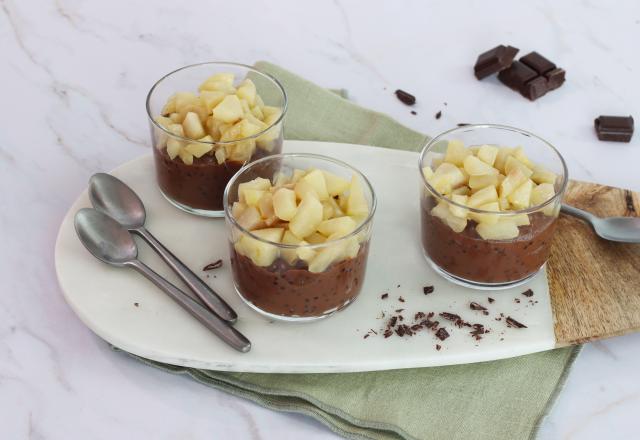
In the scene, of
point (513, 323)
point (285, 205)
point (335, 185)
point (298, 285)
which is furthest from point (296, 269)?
point (513, 323)

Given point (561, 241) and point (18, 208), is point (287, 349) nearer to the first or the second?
point (561, 241)

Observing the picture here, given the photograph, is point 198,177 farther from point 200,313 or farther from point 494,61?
point 494,61

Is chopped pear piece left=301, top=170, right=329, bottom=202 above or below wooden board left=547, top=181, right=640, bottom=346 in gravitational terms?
above

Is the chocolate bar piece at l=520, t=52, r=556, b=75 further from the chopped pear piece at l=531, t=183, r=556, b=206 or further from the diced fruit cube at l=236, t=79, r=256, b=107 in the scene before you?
the diced fruit cube at l=236, t=79, r=256, b=107

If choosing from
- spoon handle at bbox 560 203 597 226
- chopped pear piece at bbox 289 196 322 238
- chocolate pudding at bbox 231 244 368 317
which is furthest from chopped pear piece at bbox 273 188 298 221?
spoon handle at bbox 560 203 597 226

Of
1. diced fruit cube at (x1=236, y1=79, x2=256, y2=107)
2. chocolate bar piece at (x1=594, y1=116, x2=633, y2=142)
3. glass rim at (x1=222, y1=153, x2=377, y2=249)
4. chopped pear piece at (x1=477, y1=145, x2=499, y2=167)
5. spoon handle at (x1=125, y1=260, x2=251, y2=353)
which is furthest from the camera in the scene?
chocolate bar piece at (x1=594, y1=116, x2=633, y2=142)

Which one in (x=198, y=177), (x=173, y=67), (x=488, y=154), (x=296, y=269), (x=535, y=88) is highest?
(x=488, y=154)

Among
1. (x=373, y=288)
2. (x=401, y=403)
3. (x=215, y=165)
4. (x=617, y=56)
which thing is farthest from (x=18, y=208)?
(x=617, y=56)
